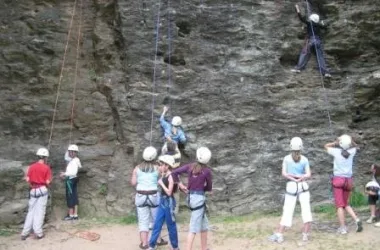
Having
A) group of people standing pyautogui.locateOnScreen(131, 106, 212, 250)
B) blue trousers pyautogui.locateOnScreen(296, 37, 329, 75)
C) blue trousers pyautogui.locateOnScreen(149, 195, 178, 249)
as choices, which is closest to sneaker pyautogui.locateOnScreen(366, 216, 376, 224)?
group of people standing pyautogui.locateOnScreen(131, 106, 212, 250)

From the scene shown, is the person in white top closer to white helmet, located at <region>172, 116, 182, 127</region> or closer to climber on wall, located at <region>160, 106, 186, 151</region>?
climber on wall, located at <region>160, 106, 186, 151</region>

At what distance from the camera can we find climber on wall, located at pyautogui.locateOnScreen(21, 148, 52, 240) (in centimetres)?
1015

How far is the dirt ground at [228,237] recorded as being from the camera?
8945 mm

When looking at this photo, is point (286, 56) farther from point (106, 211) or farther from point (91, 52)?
point (106, 211)

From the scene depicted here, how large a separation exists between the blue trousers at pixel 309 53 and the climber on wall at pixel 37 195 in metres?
6.83

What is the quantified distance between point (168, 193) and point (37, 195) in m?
3.38

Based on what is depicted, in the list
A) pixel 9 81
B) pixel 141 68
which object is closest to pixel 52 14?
pixel 9 81

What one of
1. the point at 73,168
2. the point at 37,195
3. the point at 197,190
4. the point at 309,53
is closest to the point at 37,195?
the point at 37,195

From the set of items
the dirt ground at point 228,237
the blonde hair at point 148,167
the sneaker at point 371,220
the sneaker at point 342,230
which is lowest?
the dirt ground at point 228,237

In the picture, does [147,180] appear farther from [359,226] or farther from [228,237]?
[359,226]

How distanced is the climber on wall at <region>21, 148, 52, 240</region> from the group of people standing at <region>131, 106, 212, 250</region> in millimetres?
2409

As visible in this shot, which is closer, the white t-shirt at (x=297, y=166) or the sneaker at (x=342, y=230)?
the white t-shirt at (x=297, y=166)

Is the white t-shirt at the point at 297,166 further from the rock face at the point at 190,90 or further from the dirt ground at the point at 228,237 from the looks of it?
the rock face at the point at 190,90

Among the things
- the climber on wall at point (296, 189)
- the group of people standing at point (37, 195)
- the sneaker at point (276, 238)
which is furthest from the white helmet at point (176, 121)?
the sneaker at point (276, 238)
